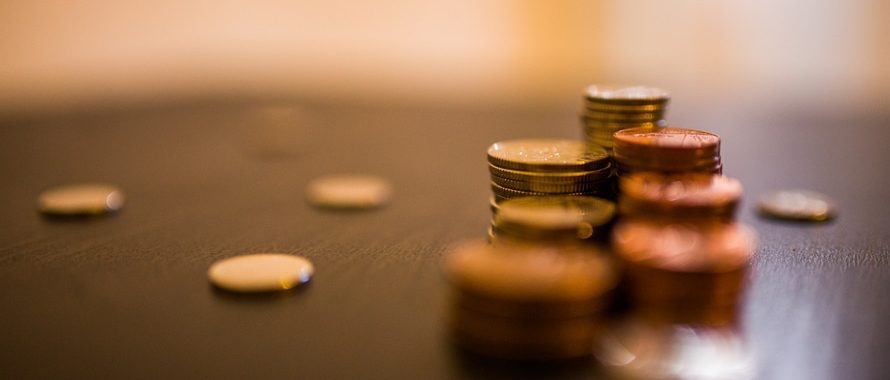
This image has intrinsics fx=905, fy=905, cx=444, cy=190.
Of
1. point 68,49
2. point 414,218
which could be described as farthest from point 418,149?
point 68,49

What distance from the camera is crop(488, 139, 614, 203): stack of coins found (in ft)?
3.01

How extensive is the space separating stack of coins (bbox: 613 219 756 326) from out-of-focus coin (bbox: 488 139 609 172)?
7.9 inches

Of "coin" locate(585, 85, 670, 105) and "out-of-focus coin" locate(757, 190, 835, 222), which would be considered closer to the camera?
"coin" locate(585, 85, 670, 105)

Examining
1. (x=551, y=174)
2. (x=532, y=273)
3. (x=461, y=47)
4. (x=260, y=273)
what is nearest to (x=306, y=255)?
(x=260, y=273)

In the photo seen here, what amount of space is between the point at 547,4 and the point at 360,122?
8.62 ft

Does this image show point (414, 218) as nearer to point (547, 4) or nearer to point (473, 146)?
point (473, 146)

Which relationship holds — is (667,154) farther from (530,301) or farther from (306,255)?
(306,255)

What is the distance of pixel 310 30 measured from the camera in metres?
4.43

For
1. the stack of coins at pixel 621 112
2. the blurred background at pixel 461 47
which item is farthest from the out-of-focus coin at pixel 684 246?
the blurred background at pixel 461 47

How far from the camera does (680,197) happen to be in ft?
2.49

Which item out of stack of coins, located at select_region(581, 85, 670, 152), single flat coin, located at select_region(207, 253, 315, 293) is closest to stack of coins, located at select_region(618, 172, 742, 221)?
stack of coins, located at select_region(581, 85, 670, 152)

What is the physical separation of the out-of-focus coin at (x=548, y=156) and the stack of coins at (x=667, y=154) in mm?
41

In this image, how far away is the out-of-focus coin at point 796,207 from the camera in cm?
117

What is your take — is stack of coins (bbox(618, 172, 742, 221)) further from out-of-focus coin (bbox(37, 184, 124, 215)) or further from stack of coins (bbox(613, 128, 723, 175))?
out-of-focus coin (bbox(37, 184, 124, 215))
